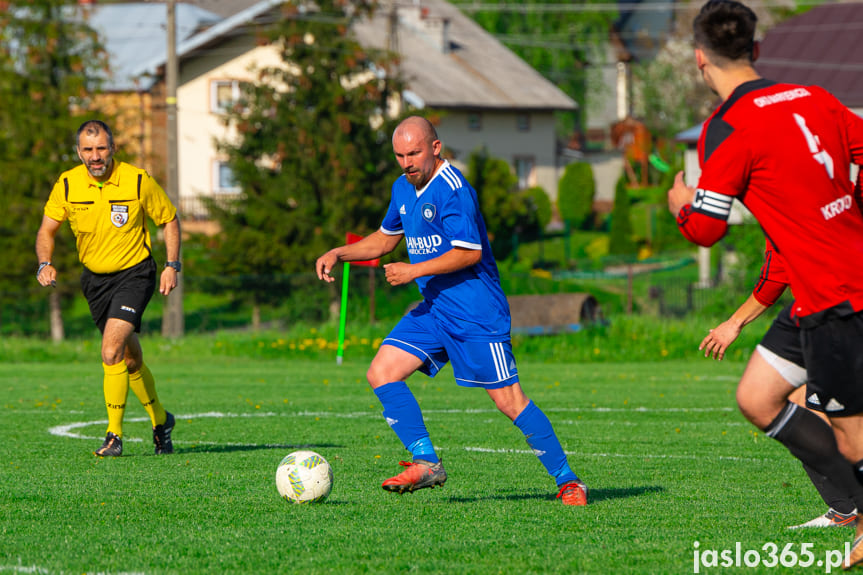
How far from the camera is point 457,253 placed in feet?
21.7

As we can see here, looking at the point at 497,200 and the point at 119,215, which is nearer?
the point at 119,215

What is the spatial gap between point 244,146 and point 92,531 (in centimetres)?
2602

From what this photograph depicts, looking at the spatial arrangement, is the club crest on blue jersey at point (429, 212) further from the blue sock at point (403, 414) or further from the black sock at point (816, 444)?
the black sock at point (816, 444)

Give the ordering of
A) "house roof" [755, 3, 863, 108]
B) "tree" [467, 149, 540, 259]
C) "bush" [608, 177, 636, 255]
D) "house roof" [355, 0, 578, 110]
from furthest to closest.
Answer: "house roof" [355, 0, 578, 110] → "bush" [608, 177, 636, 255] → "tree" [467, 149, 540, 259] → "house roof" [755, 3, 863, 108]

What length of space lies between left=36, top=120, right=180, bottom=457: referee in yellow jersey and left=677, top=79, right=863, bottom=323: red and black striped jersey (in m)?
5.18

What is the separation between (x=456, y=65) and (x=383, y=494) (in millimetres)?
51531

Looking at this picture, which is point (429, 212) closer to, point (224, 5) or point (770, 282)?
point (770, 282)

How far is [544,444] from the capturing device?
6.84m

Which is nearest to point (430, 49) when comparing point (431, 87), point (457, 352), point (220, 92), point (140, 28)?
point (431, 87)

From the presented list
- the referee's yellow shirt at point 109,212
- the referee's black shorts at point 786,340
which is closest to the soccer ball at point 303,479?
the referee's black shorts at point 786,340

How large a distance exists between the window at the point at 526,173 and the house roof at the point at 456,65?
324 centimetres

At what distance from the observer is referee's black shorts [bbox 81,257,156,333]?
8.99 metres

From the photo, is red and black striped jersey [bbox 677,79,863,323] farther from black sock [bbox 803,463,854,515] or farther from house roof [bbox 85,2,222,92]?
house roof [bbox 85,2,222,92]

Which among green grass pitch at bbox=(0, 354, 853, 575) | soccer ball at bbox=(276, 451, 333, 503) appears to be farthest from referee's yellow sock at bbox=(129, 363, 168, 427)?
soccer ball at bbox=(276, 451, 333, 503)
